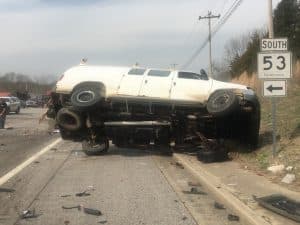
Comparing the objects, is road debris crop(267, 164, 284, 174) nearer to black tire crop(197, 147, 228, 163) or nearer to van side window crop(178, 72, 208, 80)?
black tire crop(197, 147, 228, 163)

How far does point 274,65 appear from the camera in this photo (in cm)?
1493

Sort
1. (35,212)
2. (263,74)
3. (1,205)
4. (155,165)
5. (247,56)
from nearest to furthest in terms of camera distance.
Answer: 1. (35,212)
2. (1,205)
3. (263,74)
4. (155,165)
5. (247,56)

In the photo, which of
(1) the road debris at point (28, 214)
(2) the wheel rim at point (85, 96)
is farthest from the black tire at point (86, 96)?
(1) the road debris at point (28, 214)

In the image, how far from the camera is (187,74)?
724 inches

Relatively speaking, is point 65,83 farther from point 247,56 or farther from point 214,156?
point 247,56

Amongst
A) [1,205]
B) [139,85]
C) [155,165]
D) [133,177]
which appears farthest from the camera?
[139,85]

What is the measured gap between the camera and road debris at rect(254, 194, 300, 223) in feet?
28.1

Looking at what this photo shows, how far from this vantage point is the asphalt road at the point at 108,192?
9.03 meters

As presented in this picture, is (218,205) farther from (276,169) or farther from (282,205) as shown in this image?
(276,169)

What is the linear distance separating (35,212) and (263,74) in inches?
294

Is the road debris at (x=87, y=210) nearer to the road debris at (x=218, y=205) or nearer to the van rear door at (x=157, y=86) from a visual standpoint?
the road debris at (x=218, y=205)

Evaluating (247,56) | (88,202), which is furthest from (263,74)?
(247,56)

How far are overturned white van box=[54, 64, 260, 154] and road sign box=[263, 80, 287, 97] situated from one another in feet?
5.86

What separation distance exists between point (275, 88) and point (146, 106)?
4310 mm
